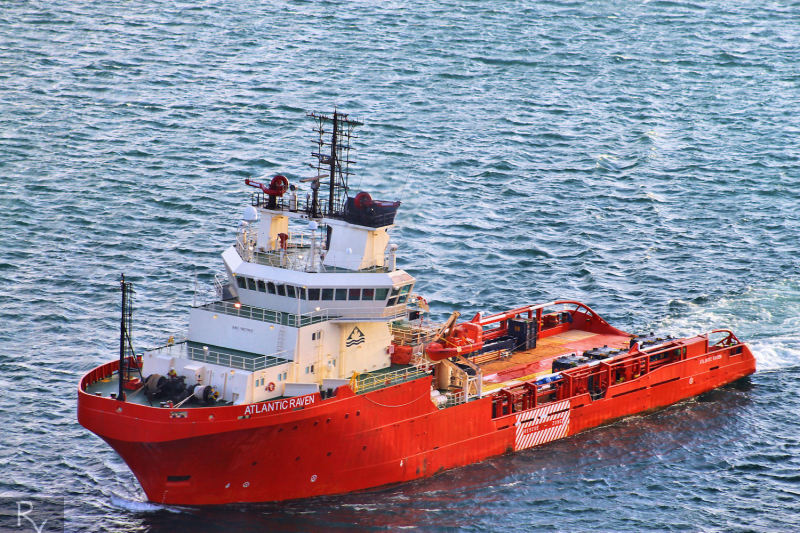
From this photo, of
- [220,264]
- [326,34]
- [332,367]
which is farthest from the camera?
[326,34]

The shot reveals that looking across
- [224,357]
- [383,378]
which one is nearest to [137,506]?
[224,357]

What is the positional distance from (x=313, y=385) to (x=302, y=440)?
2008mm

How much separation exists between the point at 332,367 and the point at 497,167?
34.8 metres

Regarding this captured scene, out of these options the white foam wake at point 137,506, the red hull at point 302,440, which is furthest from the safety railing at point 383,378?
the white foam wake at point 137,506

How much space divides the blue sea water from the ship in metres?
1.15

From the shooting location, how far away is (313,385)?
138 feet

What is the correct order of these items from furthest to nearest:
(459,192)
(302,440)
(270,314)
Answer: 1. (459,192)
2. (270,314)
3. (302,440)

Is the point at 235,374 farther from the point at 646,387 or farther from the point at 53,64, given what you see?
the point at 53,64

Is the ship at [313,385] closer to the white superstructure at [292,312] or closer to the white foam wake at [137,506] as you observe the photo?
the white superstructure at [292,312]

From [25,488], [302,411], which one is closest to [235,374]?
[302,411]

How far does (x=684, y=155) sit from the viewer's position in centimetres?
8081

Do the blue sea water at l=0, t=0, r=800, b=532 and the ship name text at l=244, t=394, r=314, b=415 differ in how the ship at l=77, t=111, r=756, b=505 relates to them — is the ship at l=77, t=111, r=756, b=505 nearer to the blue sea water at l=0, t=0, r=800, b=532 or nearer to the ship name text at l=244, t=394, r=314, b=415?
the ship name text at l=244, t=394, r=314, b=415

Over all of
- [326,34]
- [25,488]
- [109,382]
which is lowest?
[25,488]

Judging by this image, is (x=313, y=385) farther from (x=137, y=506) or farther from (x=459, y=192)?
(x=459, y=192)
